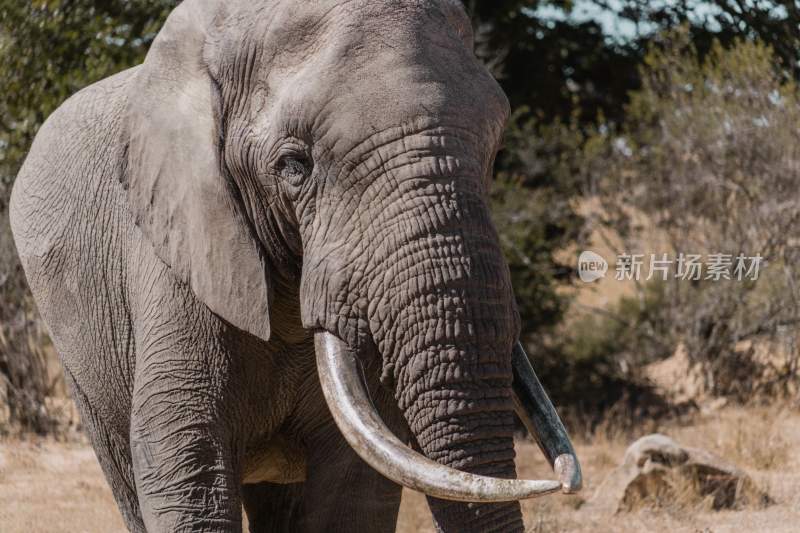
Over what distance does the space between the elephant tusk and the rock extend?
4518mm

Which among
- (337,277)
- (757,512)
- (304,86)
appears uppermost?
(304,86)

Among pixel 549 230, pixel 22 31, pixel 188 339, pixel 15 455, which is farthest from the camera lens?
pixel 549 230

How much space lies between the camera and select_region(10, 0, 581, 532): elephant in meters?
2.93

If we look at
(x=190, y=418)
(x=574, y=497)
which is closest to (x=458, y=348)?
(x=190, y=418)

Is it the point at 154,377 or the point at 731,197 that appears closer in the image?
the point at 154,377

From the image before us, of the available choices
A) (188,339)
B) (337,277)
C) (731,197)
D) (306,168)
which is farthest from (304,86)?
(731,197)

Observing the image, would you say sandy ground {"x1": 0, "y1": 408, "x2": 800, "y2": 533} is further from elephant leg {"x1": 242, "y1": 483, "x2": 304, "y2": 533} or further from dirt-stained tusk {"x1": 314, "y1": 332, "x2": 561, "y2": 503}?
dirt-stained tusk {"x1": 314, "y1": 332, "x2": 561, "y2": 503}

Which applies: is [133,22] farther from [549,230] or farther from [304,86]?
[304,86]

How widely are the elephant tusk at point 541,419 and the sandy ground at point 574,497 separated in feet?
11.6

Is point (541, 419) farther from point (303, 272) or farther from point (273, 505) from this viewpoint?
point (273, 505)

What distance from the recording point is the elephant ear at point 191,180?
340 cm

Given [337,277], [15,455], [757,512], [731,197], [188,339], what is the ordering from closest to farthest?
[337,277] < [188,339] < [757,512] < [15,455] < [731,197]

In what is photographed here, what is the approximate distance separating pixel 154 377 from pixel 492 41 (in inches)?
355

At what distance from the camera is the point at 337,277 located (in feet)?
10.1
